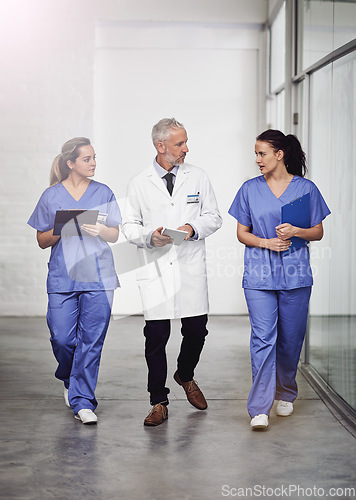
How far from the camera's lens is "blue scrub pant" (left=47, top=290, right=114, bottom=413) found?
340 centimetres

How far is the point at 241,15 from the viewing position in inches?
275

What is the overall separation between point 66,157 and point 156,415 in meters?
1.28

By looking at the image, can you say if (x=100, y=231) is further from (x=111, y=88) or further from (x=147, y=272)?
(x=111, y=88)

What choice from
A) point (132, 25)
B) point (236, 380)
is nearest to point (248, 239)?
point (236, 380)

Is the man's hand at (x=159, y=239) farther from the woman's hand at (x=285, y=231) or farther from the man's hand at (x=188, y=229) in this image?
the woman's hand at (x=285, y=231)

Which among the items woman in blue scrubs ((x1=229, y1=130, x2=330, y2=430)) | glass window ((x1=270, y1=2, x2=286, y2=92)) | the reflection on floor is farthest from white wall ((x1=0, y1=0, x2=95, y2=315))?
woman in blue scrubs ((x1=229, y1=130, x2=330, y2=430))

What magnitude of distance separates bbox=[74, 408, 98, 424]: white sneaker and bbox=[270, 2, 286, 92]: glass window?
13.0 feet

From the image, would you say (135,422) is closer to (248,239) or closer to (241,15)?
(248,239)

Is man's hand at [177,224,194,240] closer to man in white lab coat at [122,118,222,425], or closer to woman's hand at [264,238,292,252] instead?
man in white lab coat at [122,118,222,425]

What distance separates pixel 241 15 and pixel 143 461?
5184 millimetres

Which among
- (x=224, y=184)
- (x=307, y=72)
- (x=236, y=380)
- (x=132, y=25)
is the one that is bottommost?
(x=236, y=380)

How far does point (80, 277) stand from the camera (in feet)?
11.1

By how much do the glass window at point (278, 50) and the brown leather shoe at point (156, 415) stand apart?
12.6ft

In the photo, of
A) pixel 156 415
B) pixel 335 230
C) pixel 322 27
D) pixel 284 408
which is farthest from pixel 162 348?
pixel 322 27
